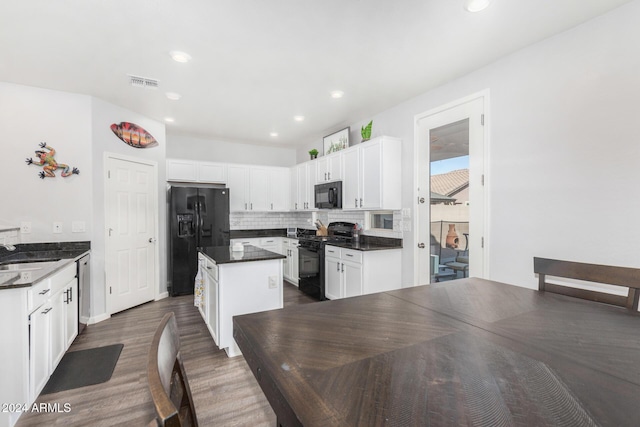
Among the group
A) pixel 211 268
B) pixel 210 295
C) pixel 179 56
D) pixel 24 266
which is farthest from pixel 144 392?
pixel 179 56

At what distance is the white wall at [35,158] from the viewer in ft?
10.3

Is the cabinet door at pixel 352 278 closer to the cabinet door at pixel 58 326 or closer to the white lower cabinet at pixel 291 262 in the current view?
the white lower cabinet at pixel 291 262

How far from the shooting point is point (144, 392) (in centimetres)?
216

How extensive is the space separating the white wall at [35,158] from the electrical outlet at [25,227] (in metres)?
0.03

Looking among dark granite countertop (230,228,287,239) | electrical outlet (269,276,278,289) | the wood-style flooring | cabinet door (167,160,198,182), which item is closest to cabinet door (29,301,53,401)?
the wood-style flooring

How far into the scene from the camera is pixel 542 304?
1367 millimetres

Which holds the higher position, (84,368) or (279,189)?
(279,189)

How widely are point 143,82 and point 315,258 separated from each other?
9.85 ft

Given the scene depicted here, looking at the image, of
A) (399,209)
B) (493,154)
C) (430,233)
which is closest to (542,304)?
(493,154)

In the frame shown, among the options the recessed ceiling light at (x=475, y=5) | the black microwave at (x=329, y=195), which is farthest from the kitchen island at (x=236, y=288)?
A: the recessed ceiling light at (x=475, y=5)

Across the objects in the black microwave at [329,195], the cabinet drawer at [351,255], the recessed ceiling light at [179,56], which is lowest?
the cabinet drawer at [351,255]

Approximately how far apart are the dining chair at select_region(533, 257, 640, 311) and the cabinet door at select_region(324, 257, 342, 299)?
2545 millimetres

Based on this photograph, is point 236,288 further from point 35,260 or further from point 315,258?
point 35,260

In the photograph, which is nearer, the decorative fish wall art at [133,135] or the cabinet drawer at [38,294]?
the cabinet drawer at [38,294]
